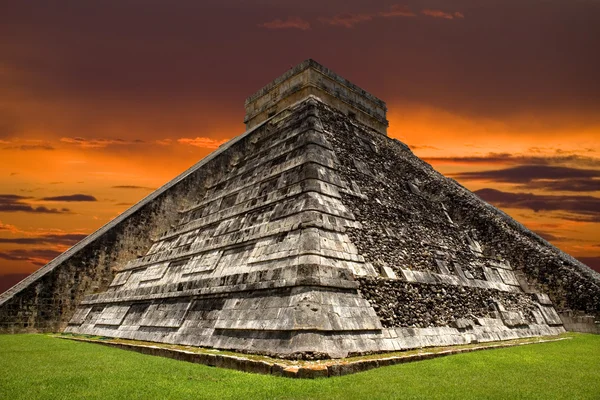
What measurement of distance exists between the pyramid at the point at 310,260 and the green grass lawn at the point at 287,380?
104cm

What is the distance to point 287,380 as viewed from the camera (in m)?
Answer: 6.33

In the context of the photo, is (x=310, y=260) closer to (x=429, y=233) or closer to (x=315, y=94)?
(x=429, y=233)

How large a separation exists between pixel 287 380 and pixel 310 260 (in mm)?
2707

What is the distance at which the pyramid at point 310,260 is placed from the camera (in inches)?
338

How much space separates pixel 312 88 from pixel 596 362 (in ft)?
40.8

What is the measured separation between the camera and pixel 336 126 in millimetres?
15352

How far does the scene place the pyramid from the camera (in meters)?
8.59

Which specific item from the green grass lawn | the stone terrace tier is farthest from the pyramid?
the green grass lawn

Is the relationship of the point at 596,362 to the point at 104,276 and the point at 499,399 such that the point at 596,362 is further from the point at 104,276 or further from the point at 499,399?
the point at 104,276

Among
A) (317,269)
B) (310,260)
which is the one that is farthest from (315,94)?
(317,269)

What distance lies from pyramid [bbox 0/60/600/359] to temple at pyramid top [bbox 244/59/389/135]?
2.7 inches

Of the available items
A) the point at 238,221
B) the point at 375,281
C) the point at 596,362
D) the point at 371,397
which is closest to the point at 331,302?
the point at 375,281

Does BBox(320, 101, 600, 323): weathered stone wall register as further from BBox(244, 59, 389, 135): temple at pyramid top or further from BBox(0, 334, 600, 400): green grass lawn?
BBox(0, 334, 600, 400): green grass lawn

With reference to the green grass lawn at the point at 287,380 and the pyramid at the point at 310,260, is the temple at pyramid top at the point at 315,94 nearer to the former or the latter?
the pyramid at the point at 310,260
